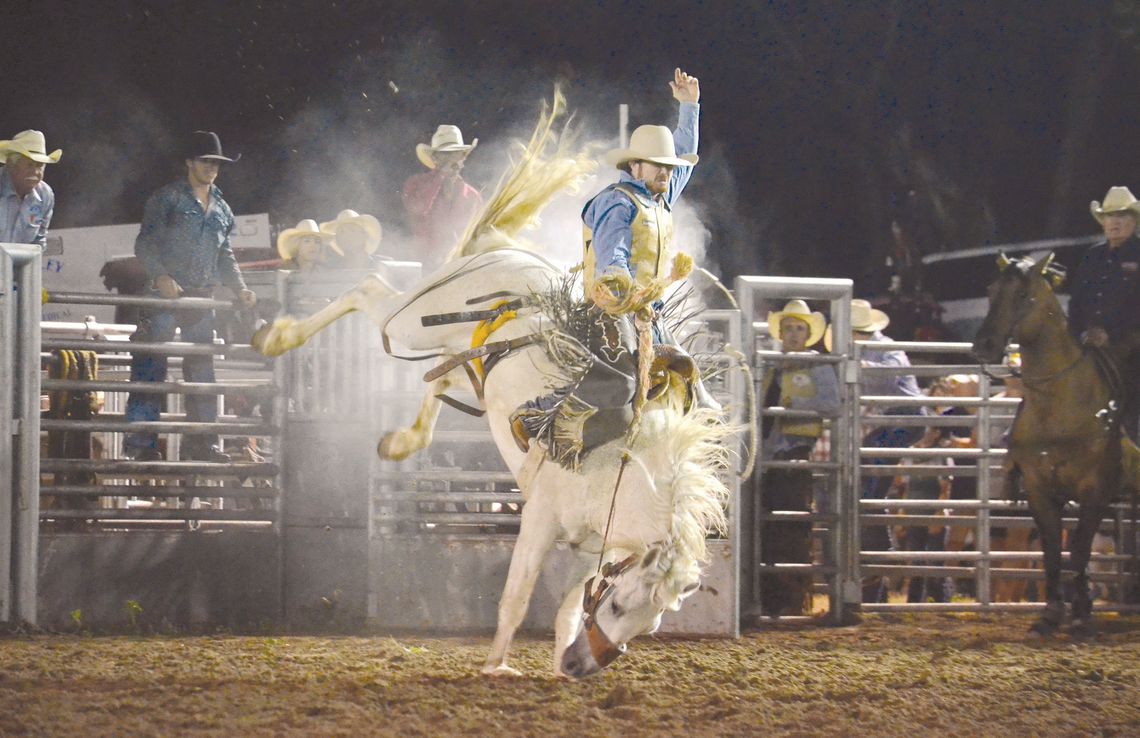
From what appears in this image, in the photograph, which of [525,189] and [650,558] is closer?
[650,558]

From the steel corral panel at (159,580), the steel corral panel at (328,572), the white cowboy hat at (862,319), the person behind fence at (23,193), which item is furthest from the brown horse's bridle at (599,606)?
the white cowboy hat at (862,319)

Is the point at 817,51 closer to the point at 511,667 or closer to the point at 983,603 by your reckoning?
the point at 983,603

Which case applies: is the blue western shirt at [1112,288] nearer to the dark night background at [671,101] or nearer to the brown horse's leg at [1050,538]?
the brown horse's leg at [1050,538]

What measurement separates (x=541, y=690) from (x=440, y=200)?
11.2ft

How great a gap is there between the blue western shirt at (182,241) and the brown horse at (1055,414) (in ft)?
12.8

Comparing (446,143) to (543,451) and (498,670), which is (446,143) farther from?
(498,670)

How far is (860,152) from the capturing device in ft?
49.3

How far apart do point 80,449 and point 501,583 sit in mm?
2161

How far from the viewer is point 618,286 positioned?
4582 millimetres

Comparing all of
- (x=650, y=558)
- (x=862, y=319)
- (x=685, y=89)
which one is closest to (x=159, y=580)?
(x=650, y=558)

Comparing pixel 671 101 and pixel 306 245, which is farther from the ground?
pixel 671 101

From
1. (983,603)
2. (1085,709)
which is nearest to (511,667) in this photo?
(1085,709)

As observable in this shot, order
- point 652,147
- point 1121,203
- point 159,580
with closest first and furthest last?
1. point 652,147
2. point 159,580
3. point 1121,203

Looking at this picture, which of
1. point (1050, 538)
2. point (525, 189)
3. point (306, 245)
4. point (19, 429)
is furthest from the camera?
point (306, 245)
